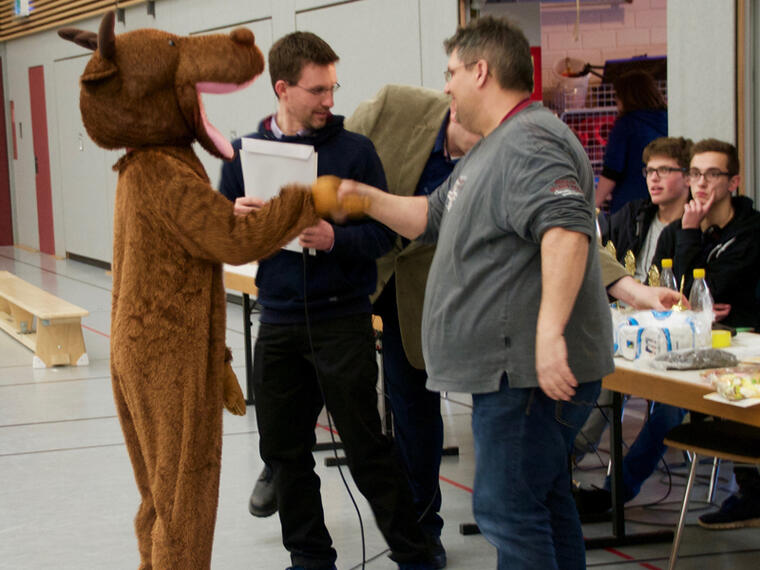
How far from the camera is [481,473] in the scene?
2.39m

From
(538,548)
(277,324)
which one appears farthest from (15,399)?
(538,548)

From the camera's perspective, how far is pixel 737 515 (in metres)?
3.71

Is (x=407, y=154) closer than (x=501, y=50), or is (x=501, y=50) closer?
(x=501, y=50)

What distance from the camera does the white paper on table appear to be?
284cm

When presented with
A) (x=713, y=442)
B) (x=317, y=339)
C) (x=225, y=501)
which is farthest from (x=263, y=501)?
(x=713, y=442)

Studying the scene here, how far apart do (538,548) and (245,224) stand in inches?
42.8

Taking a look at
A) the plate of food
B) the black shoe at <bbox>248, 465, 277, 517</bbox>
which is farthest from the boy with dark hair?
the black shoe at <bbox>248, 465, 277, 517</bbox>

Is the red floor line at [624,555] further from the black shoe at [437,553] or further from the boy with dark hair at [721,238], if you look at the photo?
the boy with dark hair at [721,238]

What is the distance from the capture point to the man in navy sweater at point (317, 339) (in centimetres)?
306

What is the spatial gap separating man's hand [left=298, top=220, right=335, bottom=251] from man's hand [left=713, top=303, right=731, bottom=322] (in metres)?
1.96

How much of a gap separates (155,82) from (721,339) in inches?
82.6

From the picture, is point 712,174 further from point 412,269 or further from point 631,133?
point 631,133

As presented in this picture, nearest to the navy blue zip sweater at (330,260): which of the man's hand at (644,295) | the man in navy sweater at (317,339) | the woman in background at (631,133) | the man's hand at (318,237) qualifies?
the man in navy sweater at (317,339)

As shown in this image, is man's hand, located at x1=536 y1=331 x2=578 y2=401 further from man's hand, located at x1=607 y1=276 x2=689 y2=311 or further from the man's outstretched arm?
man's hand, located at x1=607 y1=276 x2=689 y2=311
